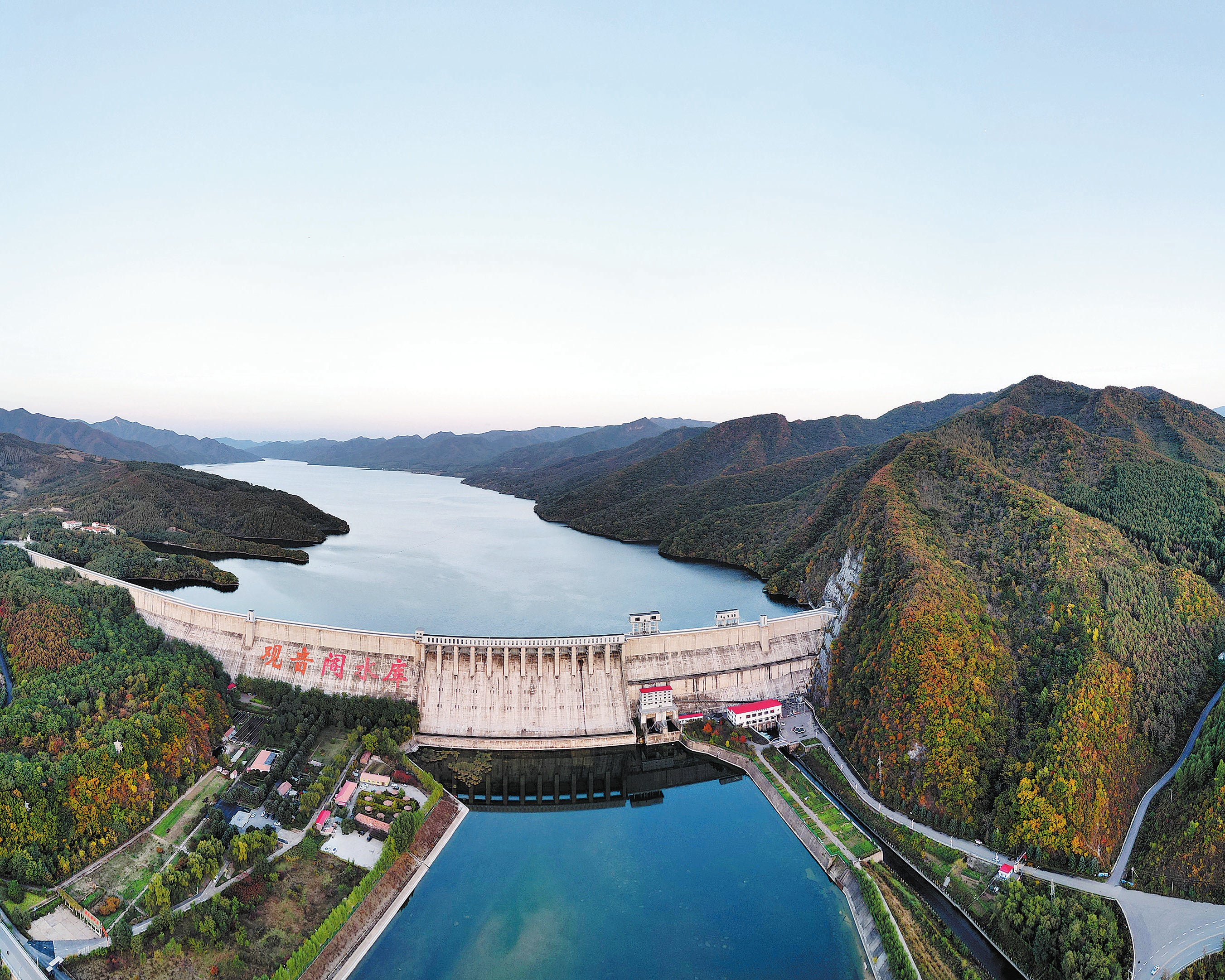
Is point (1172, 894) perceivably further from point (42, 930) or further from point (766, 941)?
point (42, 930)

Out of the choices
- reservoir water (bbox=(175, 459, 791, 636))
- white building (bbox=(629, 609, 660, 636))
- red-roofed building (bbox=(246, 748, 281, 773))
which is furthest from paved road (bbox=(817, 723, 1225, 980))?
reservoir water (bbox=(175, 459, 791, 636))

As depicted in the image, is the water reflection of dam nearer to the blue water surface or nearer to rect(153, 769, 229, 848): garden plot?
the blue water surface

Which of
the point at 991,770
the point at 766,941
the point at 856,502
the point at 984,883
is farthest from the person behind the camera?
the point at 856,502

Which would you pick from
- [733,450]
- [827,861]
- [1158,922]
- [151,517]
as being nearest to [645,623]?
[827,861]

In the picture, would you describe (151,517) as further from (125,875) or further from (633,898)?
(633,898)

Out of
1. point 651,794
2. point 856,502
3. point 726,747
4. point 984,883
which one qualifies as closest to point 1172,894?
point 984,883

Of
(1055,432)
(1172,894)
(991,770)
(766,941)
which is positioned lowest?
(766,941)
